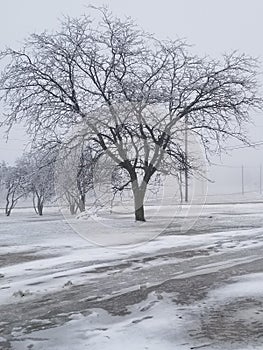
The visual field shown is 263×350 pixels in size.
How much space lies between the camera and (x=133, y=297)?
22.8ft

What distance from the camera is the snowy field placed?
504 cm

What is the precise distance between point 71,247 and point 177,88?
12195 millimetres

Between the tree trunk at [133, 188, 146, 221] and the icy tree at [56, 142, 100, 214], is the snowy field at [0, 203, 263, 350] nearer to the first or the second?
the icy tree at [56, 142, 100, 214]

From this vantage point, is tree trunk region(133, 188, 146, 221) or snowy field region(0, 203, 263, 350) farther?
tree trunk region(133, 188, 146, 221)

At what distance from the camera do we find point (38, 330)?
17.9ft

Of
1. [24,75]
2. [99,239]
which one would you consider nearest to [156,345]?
[99,239]

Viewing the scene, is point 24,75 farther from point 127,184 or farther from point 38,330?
point 38,330

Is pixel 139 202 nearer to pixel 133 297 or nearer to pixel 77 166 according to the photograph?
pixel 77 166

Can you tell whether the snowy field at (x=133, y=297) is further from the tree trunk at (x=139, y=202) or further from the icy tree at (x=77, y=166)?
the tree trunk at (x=139, y=202)

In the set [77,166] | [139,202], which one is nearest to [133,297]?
[77,166]

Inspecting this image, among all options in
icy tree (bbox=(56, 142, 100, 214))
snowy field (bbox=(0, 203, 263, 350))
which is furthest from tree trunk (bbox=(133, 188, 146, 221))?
snowy field (bbox=(0, 203, 263, 350))

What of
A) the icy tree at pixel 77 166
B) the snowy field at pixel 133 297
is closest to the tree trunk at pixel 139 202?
the icy tree at pixel 77 166

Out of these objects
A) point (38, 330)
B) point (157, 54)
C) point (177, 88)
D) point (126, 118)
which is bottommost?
point (38, 330)

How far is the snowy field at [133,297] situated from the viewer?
16.5 ft
